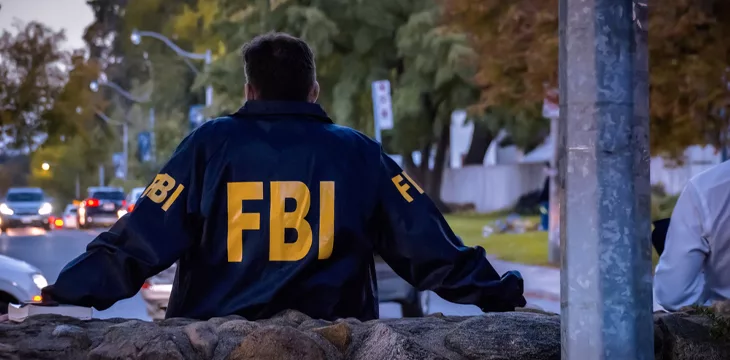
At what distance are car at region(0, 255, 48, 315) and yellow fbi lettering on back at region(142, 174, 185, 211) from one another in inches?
236

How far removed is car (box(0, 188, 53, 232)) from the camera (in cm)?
4191

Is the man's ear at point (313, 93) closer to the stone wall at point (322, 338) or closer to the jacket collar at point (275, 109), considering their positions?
the jacket collar at point (275, 109)

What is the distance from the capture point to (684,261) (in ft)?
11.8

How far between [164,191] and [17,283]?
630 centimetres

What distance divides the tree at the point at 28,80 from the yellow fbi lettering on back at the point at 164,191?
166ft

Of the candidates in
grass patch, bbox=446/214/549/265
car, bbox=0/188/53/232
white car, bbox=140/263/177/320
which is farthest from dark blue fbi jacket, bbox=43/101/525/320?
car, bbox=0/188/53/232

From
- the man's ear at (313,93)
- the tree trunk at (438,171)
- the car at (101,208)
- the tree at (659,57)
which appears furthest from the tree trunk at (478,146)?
the man's ear at (313,93)

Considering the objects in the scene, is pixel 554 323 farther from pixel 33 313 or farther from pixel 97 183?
pixel 97 183

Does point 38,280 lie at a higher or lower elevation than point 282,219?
lower

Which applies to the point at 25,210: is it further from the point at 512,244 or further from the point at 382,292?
the point at 382,292

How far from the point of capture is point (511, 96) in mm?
19516

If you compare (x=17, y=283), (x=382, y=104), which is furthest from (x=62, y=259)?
(x=17, y=283)

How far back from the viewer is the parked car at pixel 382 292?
11.2m

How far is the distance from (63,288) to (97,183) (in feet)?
303
